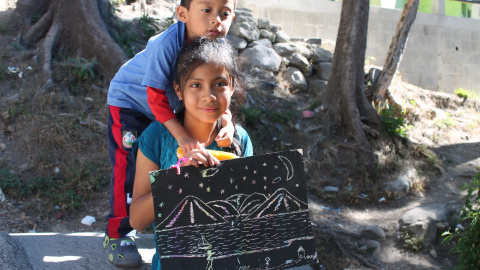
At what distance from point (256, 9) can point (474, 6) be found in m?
7.55

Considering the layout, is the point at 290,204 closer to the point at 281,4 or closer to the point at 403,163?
the point at 403,163

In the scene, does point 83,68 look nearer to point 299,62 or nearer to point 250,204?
point 299,62

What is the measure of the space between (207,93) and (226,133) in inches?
9.2

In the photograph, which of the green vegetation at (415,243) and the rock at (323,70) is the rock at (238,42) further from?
the green vegetation at (415,243)

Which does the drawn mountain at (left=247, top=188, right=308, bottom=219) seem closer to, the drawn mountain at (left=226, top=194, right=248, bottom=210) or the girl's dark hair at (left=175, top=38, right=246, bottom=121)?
the drawn mountain at (left=226, top=194, right=248, bottom=210)

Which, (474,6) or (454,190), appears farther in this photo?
(474,6)

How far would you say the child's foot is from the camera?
2.69 m

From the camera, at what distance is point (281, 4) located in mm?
9633

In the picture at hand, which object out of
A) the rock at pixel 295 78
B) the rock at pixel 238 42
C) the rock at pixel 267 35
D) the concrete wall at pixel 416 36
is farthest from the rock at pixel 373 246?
the concrete wall at pixel 416 36

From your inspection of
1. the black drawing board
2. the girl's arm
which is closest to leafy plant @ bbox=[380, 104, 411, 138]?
the black drawing board

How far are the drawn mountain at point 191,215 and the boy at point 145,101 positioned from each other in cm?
30

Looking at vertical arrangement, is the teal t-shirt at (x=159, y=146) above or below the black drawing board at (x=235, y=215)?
above

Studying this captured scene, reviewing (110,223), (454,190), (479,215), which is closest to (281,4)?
(454,190)

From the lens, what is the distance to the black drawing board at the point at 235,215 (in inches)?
71.8
